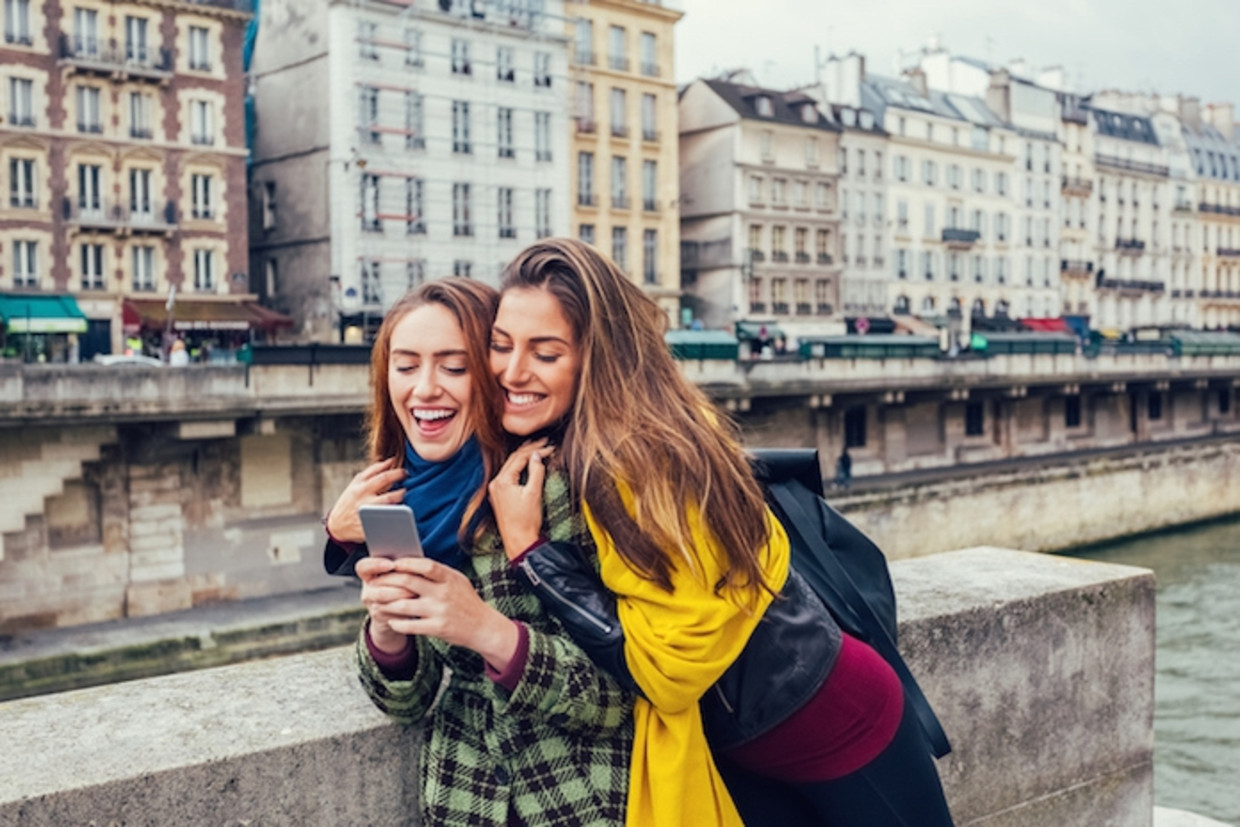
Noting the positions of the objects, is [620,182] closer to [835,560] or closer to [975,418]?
[975,418]

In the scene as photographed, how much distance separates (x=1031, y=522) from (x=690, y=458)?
25892mm

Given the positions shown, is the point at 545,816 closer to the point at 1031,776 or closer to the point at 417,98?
the point at 1031,776

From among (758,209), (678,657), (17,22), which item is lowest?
(678,657)

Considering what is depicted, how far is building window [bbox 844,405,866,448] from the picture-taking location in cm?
2745

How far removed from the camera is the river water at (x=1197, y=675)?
416 inches

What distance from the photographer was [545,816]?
191 cm

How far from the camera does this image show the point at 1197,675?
14562 mm

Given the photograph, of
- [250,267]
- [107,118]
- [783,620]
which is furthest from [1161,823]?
[250,267]

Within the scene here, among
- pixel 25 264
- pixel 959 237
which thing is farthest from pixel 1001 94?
pixel 25 264

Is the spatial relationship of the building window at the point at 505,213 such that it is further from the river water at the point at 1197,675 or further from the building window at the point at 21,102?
the river water at the point at 1197,675

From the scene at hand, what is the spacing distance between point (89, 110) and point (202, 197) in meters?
2.94

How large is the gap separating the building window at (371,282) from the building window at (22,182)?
7.48m

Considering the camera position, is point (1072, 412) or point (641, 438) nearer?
point (641, 438)

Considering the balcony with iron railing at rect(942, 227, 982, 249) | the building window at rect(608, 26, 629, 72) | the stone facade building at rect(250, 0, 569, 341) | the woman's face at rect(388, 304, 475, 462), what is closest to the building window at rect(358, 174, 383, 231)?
the stone facade building at rect(250, 0, 569, 341)
